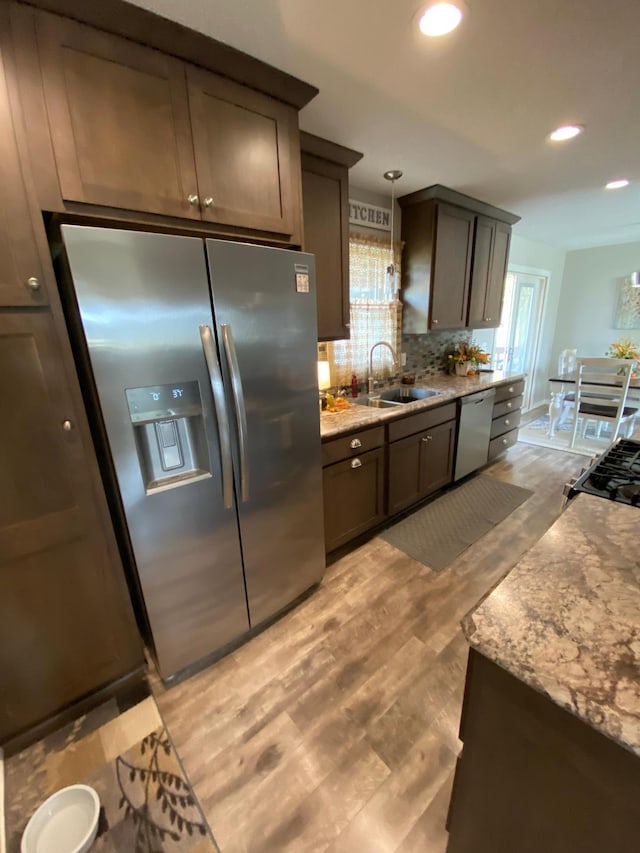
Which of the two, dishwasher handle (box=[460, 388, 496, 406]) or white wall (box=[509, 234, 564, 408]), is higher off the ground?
white wall (box=[509, 234, 564, 408])

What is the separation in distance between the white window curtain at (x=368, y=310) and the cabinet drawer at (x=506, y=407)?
1218 millimetres

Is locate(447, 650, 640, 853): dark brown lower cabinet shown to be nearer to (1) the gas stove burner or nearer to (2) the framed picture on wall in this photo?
(1) the gas stove burner

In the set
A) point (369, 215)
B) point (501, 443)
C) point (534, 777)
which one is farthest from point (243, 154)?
point (501, 443)

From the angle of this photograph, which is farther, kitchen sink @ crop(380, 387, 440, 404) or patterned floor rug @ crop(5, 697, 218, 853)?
kitchen sink @ crop(380, 387, 440, 404)

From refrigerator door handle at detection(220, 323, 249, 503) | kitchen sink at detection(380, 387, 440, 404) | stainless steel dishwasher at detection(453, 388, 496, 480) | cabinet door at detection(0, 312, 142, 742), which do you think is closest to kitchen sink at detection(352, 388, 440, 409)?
kitchen sink at detection(380, 387, 440, 404)

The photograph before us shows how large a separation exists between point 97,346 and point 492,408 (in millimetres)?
3181

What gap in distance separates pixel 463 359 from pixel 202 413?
3.02m

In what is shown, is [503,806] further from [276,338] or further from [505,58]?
[505,58]

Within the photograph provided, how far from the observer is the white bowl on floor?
103cm

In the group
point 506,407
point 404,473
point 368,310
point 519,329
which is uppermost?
point 368,310

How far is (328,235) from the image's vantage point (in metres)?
2.01

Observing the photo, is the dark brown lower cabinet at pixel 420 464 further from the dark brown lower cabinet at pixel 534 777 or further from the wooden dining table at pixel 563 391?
the wooden dining table at pixel 563 391

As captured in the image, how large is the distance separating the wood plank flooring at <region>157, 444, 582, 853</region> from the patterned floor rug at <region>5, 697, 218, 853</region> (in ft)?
0.18

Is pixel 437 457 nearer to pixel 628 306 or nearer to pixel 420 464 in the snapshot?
pixel 420 464
